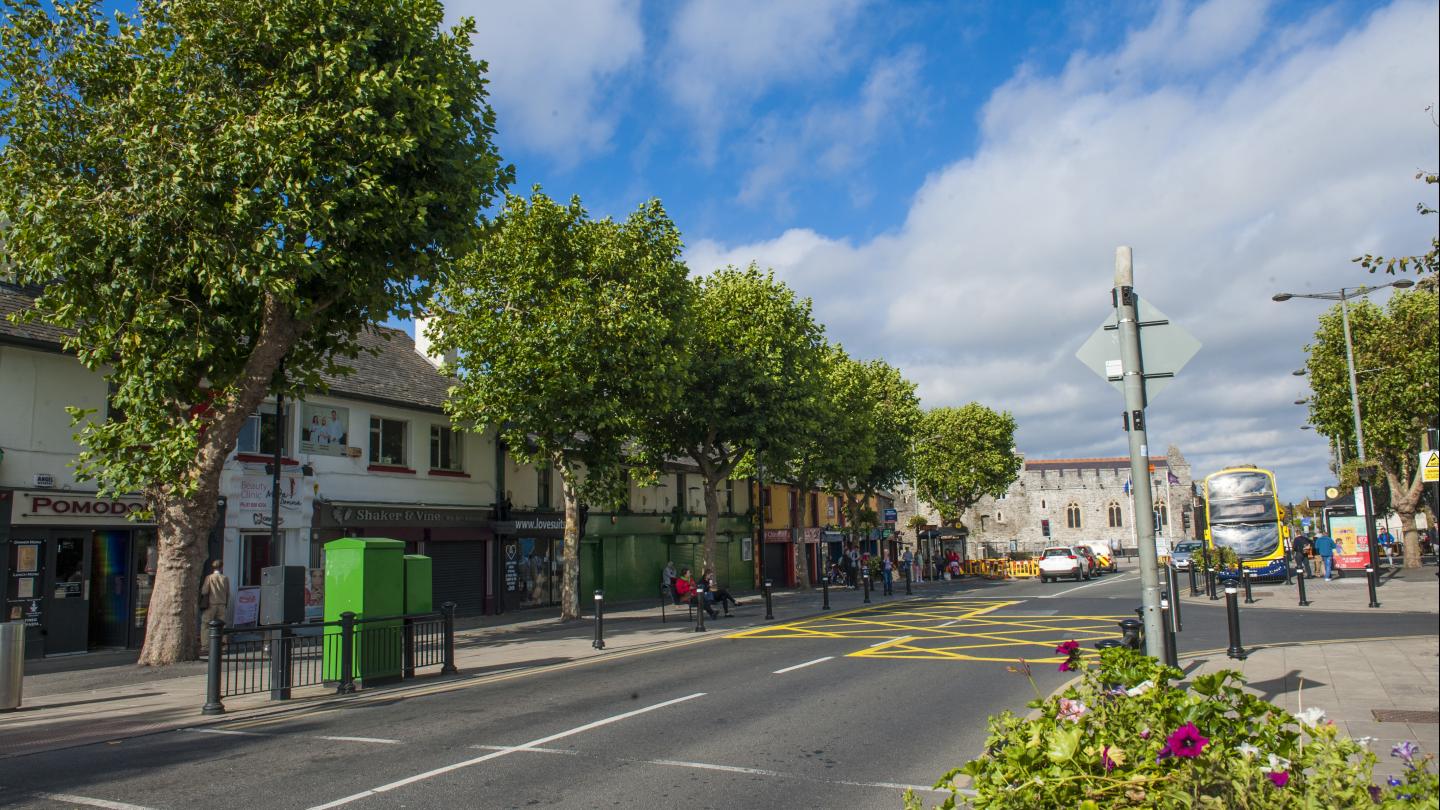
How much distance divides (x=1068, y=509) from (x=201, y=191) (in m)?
101

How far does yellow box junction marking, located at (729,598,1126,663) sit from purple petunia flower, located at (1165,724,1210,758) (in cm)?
1095

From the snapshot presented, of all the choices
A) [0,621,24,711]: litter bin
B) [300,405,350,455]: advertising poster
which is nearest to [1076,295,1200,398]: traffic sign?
[0,621,24,711]: litter bin

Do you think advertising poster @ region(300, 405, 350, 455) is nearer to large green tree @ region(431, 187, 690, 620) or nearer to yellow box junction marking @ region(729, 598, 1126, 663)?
large green tree @ region(431, 187, 690, 620)

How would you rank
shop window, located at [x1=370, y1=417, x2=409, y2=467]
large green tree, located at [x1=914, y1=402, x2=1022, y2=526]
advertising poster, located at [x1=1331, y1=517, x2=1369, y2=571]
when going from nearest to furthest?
shop window, located at [x1=370, y1=417, x2=409, y2=467] < advertising poster, located at [x1=1331, y1=517, x2=1369, y2=571] < large green tree, located at [x1=914, y1=402, x2=1022, y2=526]

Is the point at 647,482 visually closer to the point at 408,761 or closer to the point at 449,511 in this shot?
the point at 449,511

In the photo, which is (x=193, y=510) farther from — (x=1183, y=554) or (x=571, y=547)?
(x=1183, y=554)

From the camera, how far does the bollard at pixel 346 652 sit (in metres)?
12.8

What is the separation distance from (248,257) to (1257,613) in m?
21.5

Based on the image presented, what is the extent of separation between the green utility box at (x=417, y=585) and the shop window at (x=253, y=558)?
8.37 meters

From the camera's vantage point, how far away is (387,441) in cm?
2603

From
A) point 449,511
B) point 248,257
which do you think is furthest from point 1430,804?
point 449,511

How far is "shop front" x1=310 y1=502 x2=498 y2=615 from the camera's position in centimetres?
2341

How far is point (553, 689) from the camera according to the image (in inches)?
504

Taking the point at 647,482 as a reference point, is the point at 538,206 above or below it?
above
